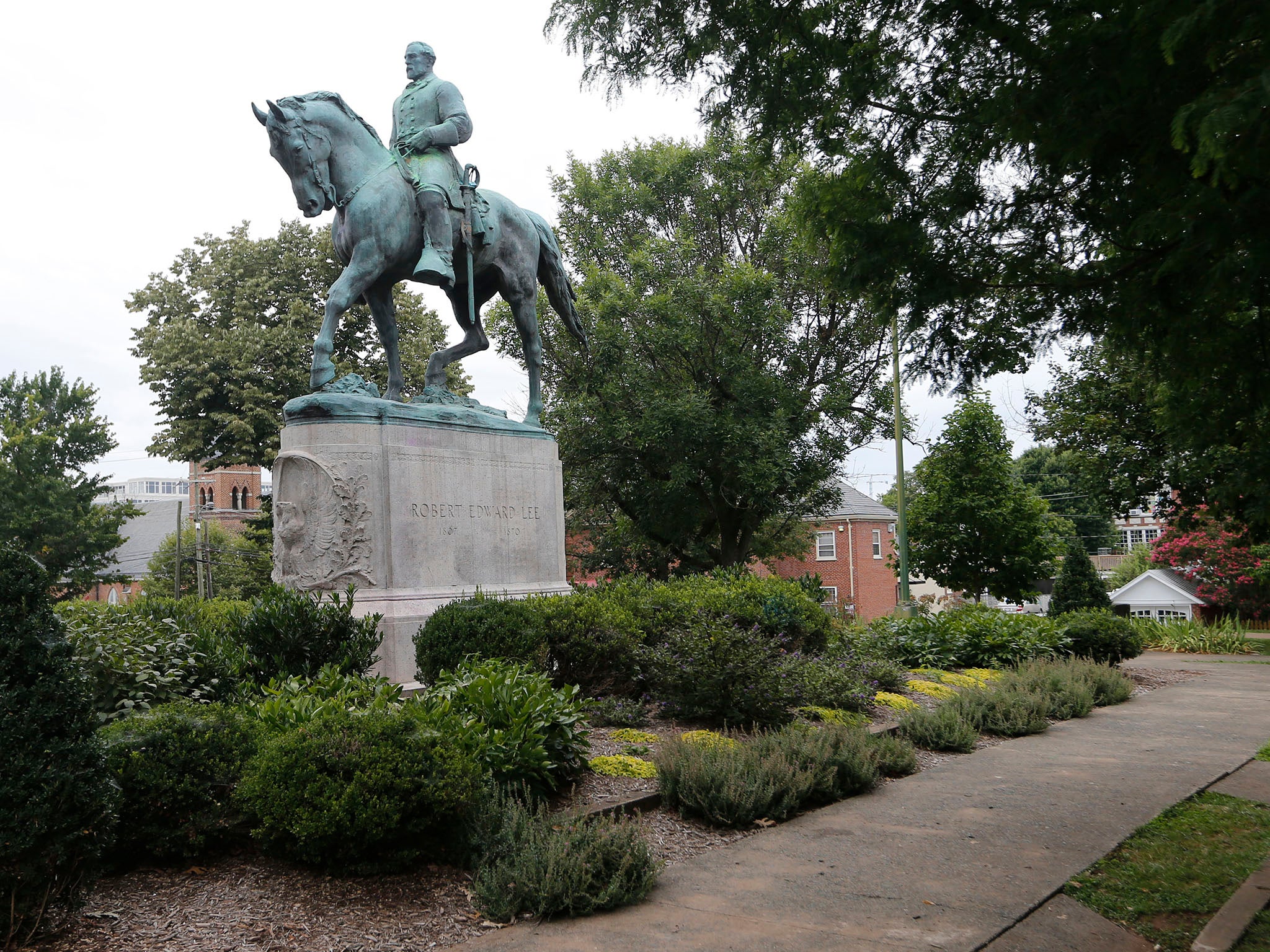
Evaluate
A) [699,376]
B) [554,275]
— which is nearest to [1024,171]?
[554,275]

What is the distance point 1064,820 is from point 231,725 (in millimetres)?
5731

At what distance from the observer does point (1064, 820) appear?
7.12 meters

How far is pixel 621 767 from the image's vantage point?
754 cm

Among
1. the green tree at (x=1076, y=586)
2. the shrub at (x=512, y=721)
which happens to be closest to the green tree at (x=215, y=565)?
the green tree at (x=1076, y=586)

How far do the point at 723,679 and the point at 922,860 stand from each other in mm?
3205

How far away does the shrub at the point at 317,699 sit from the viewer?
5977mm

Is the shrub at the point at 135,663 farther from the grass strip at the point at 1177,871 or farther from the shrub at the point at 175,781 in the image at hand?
the grass strip at the point at 1177,871

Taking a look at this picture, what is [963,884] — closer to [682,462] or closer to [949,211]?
[949,211]

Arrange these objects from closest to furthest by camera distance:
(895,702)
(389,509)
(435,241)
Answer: (389,509), (435,241), (895,702)

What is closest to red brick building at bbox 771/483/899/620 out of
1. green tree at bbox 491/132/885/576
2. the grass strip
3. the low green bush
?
green tree at bbox 491/132/885/576

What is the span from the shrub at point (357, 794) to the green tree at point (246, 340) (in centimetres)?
2292

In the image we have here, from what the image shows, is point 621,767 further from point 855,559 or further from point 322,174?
point 855,559

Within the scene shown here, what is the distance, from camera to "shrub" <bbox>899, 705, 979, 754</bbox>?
9867mm

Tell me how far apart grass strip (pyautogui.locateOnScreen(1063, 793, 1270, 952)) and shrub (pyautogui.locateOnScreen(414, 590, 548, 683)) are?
15.3 feet
